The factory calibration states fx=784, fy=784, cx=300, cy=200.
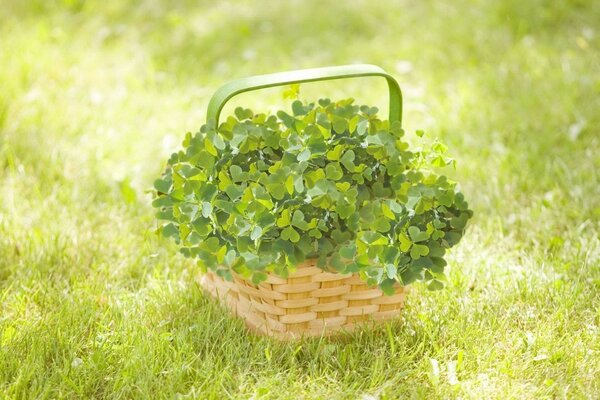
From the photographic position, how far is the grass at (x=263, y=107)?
6.18ft

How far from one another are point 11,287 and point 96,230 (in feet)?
1.42

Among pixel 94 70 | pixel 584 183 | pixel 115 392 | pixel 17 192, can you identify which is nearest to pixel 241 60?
pixel 94 70

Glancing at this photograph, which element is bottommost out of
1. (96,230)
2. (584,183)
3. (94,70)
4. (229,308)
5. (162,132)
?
(229,308)

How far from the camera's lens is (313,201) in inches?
72.6

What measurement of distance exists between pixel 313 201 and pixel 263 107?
172 cm

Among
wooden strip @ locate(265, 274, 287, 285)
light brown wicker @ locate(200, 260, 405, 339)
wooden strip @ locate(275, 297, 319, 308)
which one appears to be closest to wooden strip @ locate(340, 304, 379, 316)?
light brown wicker @ locate(200, 260, 405, 339)

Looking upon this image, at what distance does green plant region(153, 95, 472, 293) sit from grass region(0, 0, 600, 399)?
9.1 inches

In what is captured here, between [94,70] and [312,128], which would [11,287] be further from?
[94,70]

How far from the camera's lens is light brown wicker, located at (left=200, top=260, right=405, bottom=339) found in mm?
1911

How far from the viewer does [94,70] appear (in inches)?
148

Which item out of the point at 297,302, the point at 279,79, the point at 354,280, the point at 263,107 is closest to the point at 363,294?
the point at 354,280

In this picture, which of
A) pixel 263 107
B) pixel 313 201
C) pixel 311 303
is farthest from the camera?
pixel 263 107

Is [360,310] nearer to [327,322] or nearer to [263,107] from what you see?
[327,322]

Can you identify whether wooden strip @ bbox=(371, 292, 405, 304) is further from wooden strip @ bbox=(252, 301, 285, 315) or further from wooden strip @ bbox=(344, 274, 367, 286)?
wooden strip @ bbox=(252, 301, 285, 315)
